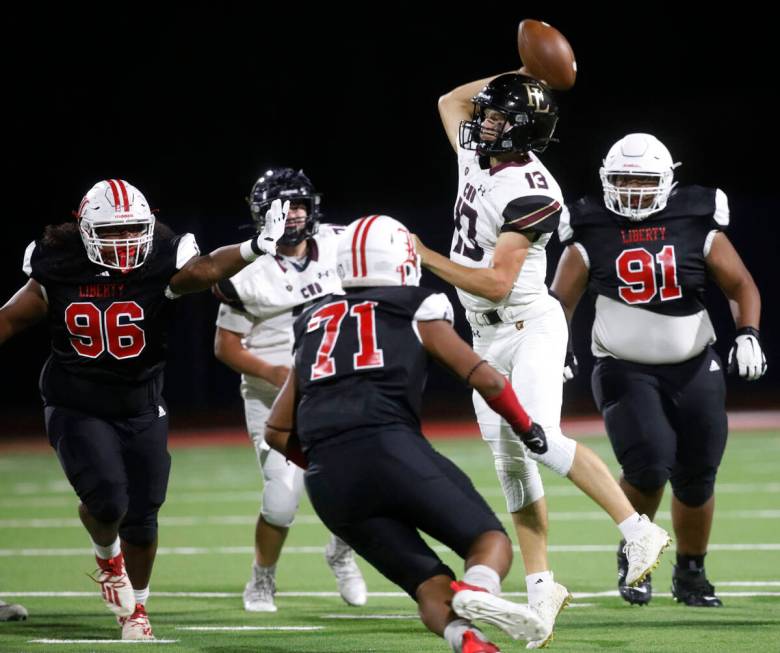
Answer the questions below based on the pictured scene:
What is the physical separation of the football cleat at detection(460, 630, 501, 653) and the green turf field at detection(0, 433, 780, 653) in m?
0.36

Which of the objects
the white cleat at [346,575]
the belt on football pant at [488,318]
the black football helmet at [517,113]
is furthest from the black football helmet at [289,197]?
the white cleat at [346,575]

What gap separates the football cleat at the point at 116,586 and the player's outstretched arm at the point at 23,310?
976mm

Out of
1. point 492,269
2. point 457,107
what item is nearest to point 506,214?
point 492,269

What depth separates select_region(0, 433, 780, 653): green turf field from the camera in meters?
4.78

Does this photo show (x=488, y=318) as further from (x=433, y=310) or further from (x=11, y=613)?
(x=11, y=613)

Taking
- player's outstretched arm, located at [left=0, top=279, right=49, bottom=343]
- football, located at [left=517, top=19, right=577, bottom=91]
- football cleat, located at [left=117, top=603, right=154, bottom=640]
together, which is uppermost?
football, located at [left=517, top=19, right=577, bottom=91]

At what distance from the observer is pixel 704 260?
5.68 meters

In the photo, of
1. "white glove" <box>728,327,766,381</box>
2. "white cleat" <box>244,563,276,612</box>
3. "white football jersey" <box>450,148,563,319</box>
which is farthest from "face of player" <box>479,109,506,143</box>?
"white cleat" <box>244,563,276,612</box>

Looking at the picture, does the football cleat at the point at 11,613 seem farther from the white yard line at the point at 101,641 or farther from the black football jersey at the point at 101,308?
the black football jersey at the point at 101,308

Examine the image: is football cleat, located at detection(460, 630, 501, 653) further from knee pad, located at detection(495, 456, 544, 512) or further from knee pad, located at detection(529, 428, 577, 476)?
knee pad, located at detection(495, 456, 544, 512)

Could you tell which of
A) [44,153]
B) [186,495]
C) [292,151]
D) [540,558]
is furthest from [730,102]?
[540,558]

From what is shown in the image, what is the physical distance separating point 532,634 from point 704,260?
8.32 ft

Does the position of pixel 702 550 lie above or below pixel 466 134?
below

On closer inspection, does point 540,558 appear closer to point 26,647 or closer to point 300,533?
point 26,647
